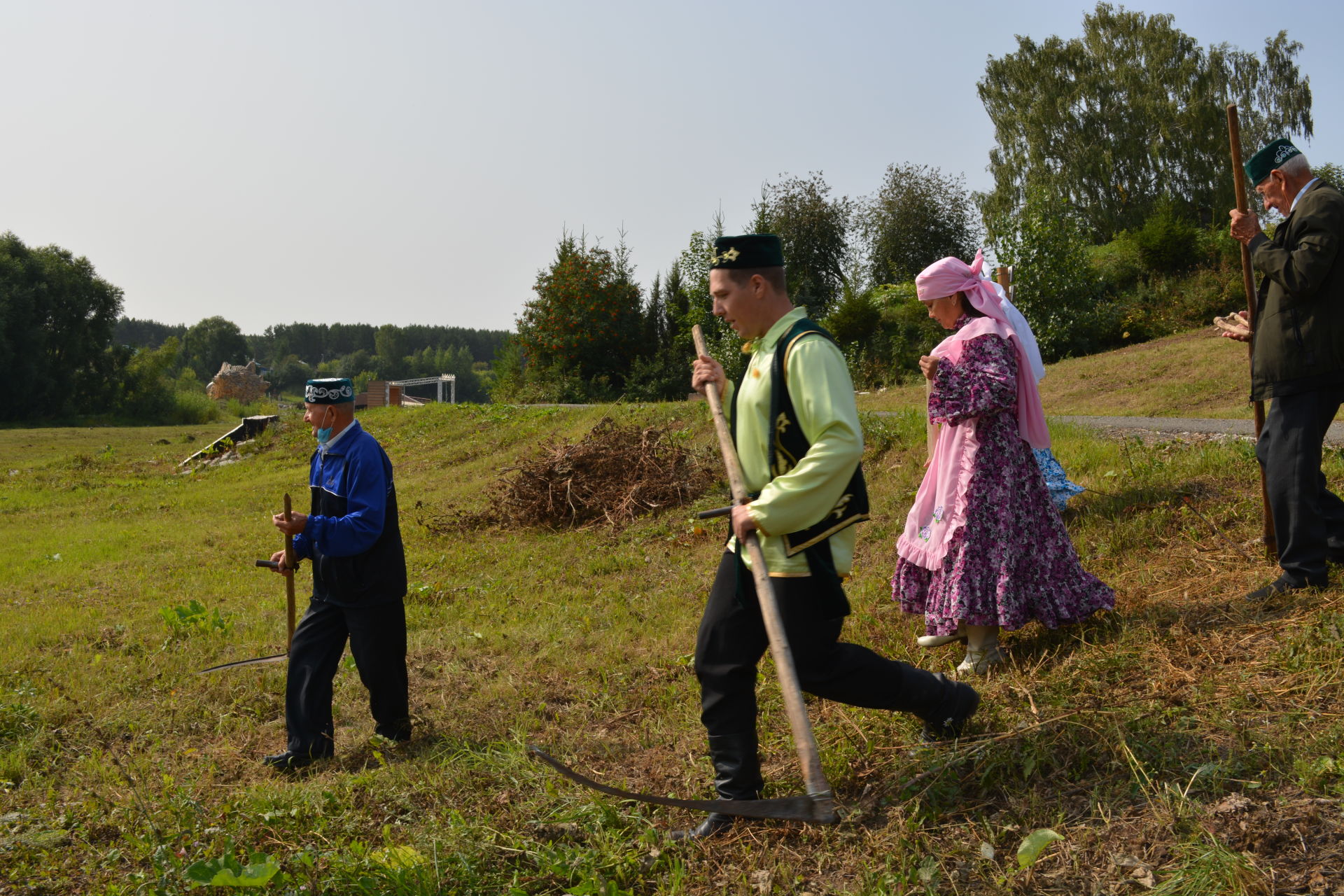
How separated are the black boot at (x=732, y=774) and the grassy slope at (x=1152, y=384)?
9215mm

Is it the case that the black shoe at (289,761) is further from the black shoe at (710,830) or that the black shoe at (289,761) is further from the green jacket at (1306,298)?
the green jacket at (1306,298)

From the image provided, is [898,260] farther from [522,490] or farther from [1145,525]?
[1145,525]

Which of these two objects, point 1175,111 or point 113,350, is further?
point 113,350

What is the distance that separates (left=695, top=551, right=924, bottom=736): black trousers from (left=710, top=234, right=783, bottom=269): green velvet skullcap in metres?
1.01

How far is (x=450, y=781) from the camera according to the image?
3.97 metres

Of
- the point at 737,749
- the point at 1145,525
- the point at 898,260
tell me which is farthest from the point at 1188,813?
the point at 898,260

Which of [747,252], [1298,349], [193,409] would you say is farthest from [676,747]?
[193,409]

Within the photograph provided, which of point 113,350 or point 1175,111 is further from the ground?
point 1175,111

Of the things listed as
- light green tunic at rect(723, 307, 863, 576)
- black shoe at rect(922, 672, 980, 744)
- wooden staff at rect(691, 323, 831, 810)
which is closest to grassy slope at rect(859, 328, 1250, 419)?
black shoe at rect(922, 672, 980, 744)

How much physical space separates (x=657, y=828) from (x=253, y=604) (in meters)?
5.85

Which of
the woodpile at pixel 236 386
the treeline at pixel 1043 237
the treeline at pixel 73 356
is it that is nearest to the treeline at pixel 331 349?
the woodpile at pixel 236 386

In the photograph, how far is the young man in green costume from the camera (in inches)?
117

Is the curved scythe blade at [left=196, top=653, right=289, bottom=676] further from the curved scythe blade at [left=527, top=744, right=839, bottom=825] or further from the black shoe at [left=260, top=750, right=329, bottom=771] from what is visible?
the curved scythe blade at [left=527, top=744, right=839, bottom=825]

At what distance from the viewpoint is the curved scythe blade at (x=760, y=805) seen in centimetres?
283
